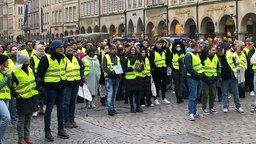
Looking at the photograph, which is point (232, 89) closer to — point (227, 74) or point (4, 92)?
point (227, 74)

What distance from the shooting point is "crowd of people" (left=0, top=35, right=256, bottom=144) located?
9273 mm

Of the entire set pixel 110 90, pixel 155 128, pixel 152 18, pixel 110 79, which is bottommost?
pixel 155 128

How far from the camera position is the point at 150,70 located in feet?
48.9

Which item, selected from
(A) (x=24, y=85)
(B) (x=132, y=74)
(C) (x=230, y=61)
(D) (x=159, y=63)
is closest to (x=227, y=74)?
(C) (x=230, y=61)

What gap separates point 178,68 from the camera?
15.8m

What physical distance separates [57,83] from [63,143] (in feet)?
4.15

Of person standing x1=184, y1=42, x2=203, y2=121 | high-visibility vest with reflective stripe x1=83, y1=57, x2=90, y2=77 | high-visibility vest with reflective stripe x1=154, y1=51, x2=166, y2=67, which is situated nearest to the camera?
person standing x1=184, y1=42, x2=203, y2=121

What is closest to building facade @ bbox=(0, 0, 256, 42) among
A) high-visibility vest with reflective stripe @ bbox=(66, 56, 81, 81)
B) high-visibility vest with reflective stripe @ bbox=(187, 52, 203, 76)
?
high-visibility vest with reflective stripe @ bbox=(187, 52, 203, 76)

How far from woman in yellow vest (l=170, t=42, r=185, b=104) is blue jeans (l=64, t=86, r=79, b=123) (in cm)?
507

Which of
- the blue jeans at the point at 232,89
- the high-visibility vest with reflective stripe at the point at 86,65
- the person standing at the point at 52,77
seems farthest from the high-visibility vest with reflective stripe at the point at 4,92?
the blue jeans at the point at 232,89

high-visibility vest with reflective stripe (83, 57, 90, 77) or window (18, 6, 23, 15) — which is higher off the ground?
window (18, 6, 23, 15)

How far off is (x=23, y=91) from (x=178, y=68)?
7.61 m

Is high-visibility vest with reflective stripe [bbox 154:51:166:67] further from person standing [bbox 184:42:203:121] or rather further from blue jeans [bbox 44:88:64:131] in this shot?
blue jeans [bbox 44:88:64:131]

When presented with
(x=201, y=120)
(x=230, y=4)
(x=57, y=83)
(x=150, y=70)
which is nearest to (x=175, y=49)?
(x=150, y=70)
